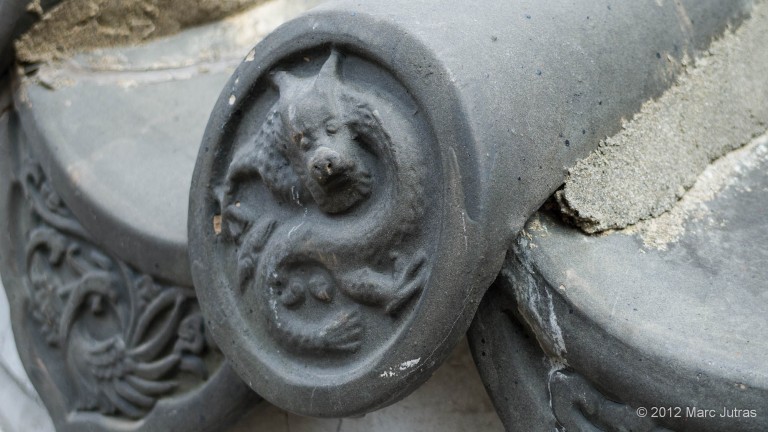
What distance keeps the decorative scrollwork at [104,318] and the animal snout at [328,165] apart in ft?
1.35

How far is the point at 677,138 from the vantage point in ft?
3.19

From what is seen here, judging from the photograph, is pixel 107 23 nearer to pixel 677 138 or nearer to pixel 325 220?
pixel 325 220

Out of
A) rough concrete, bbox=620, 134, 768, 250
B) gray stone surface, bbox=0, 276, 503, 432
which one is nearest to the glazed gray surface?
rough concrete, bbox=620, 134, 768, 250

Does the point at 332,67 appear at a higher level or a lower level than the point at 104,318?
higher

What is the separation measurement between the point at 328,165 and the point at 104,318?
0.63m

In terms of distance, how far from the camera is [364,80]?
853 mm

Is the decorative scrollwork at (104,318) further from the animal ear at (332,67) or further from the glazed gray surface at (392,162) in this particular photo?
the animal ear at (332,67)

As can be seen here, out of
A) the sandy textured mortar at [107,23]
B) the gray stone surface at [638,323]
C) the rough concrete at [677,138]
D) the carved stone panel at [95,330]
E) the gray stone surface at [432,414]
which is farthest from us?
the sandy textured mortar at [107,23]

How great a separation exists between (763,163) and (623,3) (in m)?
0.28

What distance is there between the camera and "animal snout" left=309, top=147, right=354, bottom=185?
82 cm

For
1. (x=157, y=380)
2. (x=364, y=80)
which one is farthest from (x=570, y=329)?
(x=157, y=380)

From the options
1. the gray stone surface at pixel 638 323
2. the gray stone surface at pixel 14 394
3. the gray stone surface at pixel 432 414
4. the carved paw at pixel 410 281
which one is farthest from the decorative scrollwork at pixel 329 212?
the gray stone surface at pixel 14 394

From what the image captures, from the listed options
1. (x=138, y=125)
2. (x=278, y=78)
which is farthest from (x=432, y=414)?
(x=138, y=125)

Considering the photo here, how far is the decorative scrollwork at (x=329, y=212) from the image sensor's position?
81 centimetres
